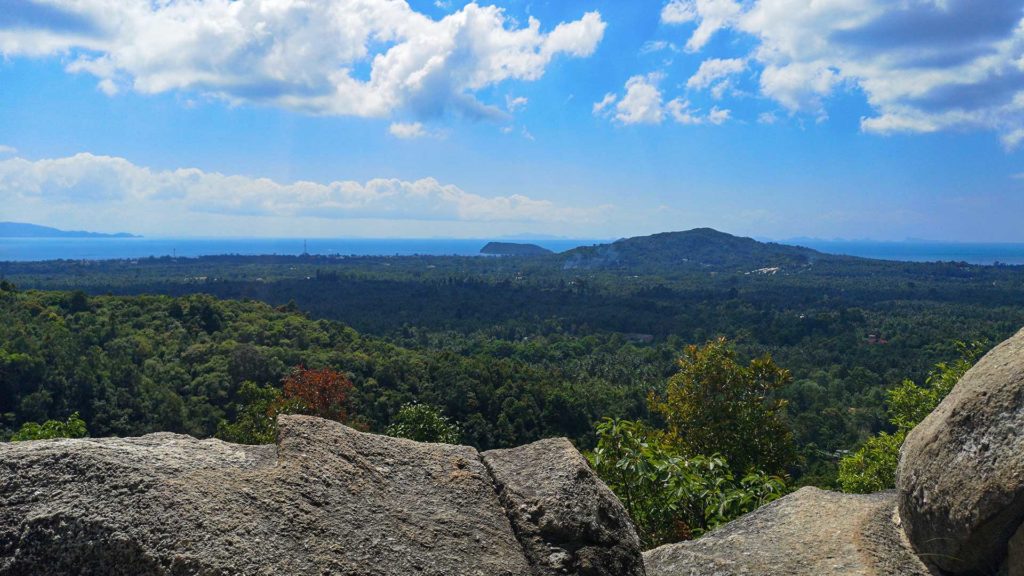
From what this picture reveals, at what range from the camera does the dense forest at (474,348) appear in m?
41.8

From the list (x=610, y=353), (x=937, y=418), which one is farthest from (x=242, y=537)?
(x=610, y=353)

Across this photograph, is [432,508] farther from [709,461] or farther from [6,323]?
[6,323]

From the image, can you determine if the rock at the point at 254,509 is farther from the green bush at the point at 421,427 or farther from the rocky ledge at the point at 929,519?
the green bush at the point at 421,427

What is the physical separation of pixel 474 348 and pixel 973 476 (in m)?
89.1

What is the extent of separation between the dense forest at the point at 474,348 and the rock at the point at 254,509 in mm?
11429

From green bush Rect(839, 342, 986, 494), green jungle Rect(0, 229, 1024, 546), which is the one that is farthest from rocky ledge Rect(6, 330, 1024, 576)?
green bush Rect(839, 342, 986, 494)

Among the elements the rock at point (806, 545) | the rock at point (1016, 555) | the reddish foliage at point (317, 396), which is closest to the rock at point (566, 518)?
the rock at point (806, 545)

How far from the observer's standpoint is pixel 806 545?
5367 mm

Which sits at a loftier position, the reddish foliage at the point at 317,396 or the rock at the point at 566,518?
the rock at the point at 566,518

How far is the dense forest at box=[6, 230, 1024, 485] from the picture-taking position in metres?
41.8

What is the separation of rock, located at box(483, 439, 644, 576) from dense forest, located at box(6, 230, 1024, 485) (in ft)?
34.5

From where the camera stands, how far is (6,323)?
4953 centimetres

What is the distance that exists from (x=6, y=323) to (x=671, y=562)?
196ft

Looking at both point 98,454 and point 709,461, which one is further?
point 709,461
